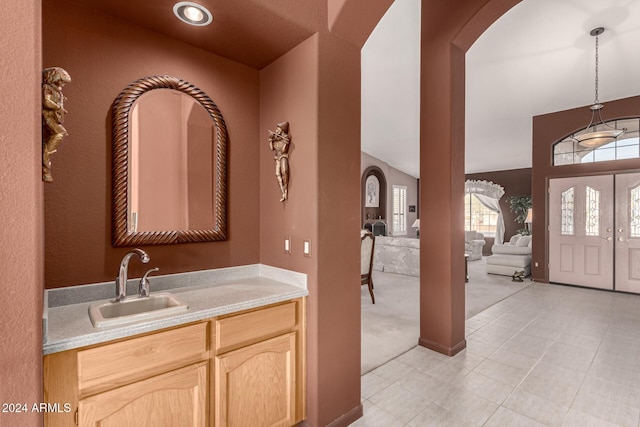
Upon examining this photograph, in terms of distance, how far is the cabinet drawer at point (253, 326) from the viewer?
1627 millimetres

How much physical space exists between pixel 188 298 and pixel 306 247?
2.39 ft

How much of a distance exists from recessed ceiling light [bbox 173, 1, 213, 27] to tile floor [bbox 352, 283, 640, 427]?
2604 millimetres

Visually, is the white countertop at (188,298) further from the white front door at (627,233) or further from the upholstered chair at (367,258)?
the white front door at (627,233)

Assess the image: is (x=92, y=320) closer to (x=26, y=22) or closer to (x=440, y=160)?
(x=26, y=22)

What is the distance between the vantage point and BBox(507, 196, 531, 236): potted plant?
9578mm

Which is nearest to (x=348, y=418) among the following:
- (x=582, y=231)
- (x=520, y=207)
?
(x=582, y=231)

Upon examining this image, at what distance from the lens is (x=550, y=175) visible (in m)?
5.92

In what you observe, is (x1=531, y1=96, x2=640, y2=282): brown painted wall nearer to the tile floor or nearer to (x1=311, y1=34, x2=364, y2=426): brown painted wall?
the tile floor

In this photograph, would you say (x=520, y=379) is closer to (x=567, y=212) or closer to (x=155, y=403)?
(x=155, y=403)

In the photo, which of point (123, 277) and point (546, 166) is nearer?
point (123, 277)

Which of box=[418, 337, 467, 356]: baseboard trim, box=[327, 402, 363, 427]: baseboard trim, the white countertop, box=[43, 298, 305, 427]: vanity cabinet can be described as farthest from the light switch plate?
box=[418, 337, 467, 356]: baseboard trim

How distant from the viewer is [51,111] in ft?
3.74

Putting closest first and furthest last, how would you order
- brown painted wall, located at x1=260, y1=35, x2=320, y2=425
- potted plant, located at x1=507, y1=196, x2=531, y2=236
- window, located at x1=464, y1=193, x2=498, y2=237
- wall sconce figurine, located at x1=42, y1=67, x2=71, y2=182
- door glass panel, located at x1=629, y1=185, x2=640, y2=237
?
wall sconce figurine, located at x1=42, y1=67, x2=71, y2=182 → brown painted wall, located at x1=260, y1=35, x2=320, y2=425 → door glass panel, located at x1=629, y1=185, x2=640, y2=237 → potted plant, located at x1=507, y1=196, x2=531, y2=236 → window, located at x1=464, y1=193, x2=498, y2=237

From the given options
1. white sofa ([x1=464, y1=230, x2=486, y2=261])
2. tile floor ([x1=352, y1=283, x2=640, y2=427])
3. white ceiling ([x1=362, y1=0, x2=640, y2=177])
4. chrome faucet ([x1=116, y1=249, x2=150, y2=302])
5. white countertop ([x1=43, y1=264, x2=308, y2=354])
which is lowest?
tile floor ([x1=352, y1=283, x2=640, y2=427])
